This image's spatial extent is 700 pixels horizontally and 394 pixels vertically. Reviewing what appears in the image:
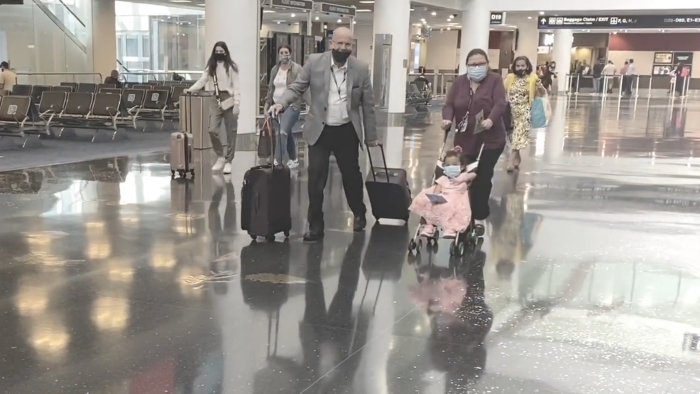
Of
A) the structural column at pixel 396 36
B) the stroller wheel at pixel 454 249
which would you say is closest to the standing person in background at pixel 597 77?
the structural column at pixel 396 36

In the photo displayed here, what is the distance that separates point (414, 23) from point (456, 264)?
3568 centimetres

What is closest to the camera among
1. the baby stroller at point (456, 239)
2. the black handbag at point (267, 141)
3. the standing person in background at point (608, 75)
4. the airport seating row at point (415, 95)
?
the baby stroller at point (456, 239)

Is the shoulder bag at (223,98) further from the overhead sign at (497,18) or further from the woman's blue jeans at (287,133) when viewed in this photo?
the overhead sign at (497,18)

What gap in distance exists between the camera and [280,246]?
21.3 feet

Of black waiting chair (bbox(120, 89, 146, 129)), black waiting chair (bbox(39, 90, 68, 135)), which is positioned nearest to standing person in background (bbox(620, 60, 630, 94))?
black waiting chair (bbox(120, 89, 146, 129))

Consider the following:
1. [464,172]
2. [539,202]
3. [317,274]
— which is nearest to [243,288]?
[317,274]

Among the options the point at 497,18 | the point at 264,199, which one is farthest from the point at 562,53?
the point at 264,199

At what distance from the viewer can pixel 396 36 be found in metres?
22.9

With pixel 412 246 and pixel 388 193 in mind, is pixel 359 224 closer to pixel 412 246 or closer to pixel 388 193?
pixel 388 193

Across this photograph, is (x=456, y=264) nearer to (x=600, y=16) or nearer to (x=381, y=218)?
(x=381, y=218)

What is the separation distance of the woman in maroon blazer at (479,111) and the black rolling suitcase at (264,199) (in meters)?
1.61

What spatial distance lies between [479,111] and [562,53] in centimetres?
4110

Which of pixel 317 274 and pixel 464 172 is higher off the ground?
pixel 464 172

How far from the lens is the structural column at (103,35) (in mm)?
26375
